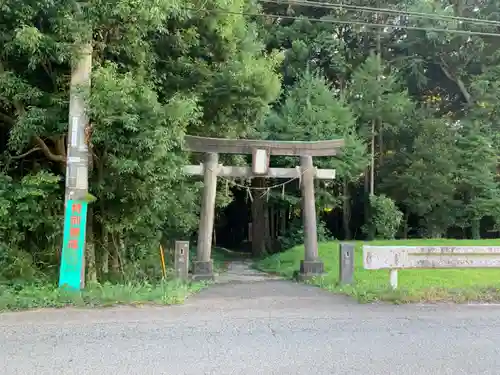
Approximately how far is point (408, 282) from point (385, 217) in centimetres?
1254

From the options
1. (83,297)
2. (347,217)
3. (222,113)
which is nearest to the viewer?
(83,297)

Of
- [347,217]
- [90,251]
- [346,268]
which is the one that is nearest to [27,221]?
[90,251]

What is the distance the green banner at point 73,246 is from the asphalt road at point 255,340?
129 centimetres

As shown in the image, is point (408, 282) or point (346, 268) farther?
point (408, 282)

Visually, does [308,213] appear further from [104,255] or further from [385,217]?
[385,217]

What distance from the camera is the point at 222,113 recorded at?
1163 centimetres

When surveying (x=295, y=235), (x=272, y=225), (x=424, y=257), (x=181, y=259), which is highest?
(x=272, y=225)

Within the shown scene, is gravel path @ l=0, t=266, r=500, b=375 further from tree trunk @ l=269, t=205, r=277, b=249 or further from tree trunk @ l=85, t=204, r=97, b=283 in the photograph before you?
tree trunk @ l=269, t=205, r=277, b=249

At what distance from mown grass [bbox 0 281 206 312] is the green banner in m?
0.23

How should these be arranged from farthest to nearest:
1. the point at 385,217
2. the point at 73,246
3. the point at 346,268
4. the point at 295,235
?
the point at 295,235 < the point at 385,217 < the point at 346,268 < the point at 73,246

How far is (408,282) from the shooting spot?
9.34m

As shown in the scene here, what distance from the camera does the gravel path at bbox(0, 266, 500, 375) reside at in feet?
14.1

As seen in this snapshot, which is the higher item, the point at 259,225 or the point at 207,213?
the point at 207,213

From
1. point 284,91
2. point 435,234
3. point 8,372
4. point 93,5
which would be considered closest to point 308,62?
point 284,91
